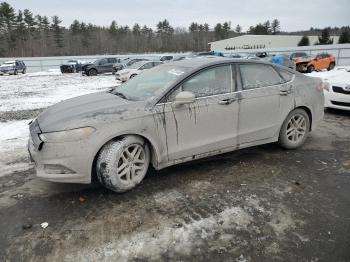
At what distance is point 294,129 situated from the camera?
17.4 feet

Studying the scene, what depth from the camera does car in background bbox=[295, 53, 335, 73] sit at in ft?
77.6

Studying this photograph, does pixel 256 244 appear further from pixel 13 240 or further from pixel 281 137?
pixel 281 137

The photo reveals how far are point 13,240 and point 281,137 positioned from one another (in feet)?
13.0

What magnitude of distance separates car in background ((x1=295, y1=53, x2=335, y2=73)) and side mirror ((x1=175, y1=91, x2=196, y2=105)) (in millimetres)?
21890

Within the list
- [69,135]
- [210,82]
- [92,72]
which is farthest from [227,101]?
[92,72]

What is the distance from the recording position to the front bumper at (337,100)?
7.81 metres

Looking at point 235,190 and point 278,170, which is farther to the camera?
point 278,170

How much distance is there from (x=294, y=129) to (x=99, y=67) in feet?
79.6

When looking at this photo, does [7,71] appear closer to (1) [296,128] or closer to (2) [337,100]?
(2) [337,100]

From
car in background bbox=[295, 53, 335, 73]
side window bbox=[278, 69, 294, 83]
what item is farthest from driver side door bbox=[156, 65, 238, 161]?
car in background bbox=[295, 53, 335, 73]

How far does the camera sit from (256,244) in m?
2.94

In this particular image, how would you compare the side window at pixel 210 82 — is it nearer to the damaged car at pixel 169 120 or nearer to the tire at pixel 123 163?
the damaged car at pixel 169 120

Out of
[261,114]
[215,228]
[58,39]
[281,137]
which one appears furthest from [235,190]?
[58,39]

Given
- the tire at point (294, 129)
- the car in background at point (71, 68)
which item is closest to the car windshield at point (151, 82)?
the tire at point (294, 129)
